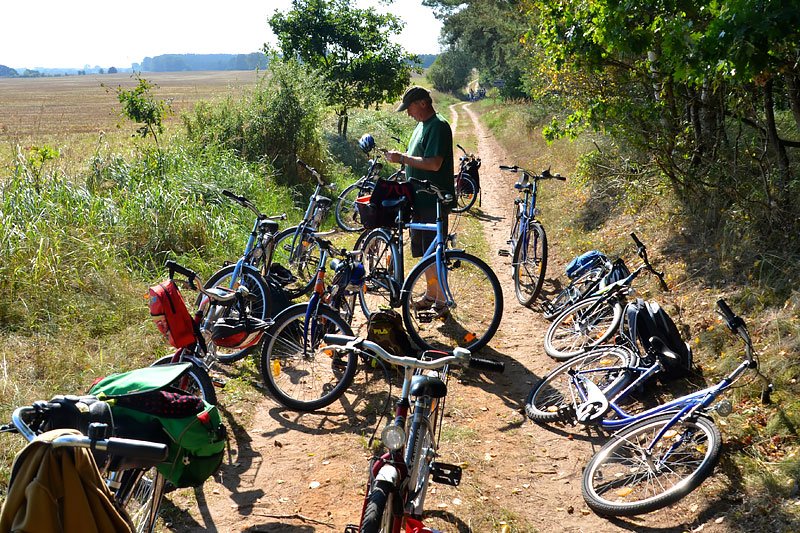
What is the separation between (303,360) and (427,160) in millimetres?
2336

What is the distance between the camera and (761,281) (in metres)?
5.93

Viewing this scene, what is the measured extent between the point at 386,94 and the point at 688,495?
18074 mm

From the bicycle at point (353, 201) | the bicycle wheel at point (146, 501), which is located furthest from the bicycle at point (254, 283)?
the bicycle at point (353, 201)

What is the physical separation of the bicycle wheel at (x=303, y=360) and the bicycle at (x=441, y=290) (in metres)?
1.00

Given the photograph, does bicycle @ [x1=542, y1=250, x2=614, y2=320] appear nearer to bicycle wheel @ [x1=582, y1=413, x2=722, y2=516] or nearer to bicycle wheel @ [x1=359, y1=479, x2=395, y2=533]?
bicycle wheel @ [x1=582, y1=413, x2=722, y2=516]

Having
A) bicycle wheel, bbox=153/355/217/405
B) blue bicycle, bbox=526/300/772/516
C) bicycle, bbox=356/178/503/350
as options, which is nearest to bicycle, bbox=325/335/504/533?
blue bicycle, bbox=526/300/772/516

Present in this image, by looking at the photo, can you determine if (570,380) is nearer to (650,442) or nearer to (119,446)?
(650,442)

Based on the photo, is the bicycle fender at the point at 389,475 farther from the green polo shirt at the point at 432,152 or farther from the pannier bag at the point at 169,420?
the green polo shirt at the point at 432,152

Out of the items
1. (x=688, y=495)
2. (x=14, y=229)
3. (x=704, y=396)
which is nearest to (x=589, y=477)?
(x=688, y=495)

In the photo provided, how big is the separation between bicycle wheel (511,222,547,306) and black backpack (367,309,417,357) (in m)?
2.27

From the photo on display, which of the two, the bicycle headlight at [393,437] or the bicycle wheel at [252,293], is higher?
the bicycle headlight at [393,437]

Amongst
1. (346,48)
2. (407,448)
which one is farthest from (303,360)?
(346,48)

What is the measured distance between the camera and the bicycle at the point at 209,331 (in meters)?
4.28

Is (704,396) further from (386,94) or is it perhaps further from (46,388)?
(386,94)
